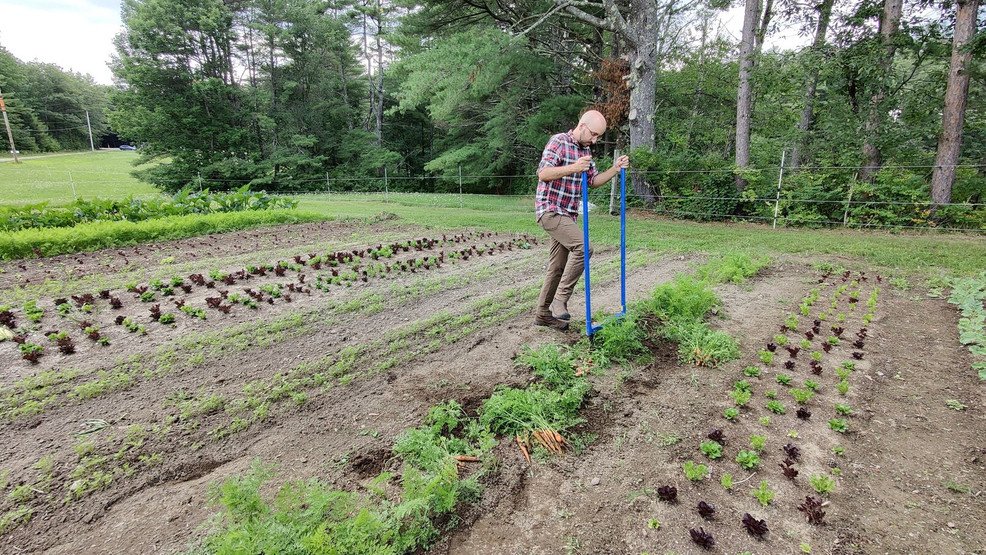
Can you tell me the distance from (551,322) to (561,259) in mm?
596

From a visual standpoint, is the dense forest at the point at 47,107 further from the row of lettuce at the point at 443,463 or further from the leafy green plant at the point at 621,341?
the leafy green plant at the point at 621,341

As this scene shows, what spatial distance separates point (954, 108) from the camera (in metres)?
9.19

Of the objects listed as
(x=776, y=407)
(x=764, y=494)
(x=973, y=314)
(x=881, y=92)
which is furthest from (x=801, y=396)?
(x=881, y=92)

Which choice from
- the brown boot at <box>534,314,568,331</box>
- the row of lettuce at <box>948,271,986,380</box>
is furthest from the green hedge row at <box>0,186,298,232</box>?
the row of lettuce at <box>948,271,986,380</box>

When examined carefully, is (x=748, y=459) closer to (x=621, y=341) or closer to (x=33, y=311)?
(x=621, y=341)

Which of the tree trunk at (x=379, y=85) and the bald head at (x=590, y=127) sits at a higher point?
the tree trunk at (x=379, y=85)

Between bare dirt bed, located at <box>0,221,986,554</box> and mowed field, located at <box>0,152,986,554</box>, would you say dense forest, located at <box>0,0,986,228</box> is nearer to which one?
mowed field, located at <box>0,152,986,554</box>

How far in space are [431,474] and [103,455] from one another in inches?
70.2

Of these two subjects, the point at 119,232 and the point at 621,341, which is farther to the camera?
the point at 119,232

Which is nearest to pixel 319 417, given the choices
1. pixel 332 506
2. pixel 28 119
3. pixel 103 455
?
pixel 332 506

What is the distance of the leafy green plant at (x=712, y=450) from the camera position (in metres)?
2.28

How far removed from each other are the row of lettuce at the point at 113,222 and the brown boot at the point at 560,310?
7900 millimetres

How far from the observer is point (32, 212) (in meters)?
8.21

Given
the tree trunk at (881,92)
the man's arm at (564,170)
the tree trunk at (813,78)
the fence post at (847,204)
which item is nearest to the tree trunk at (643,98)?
the tree trunk at (813,78)
